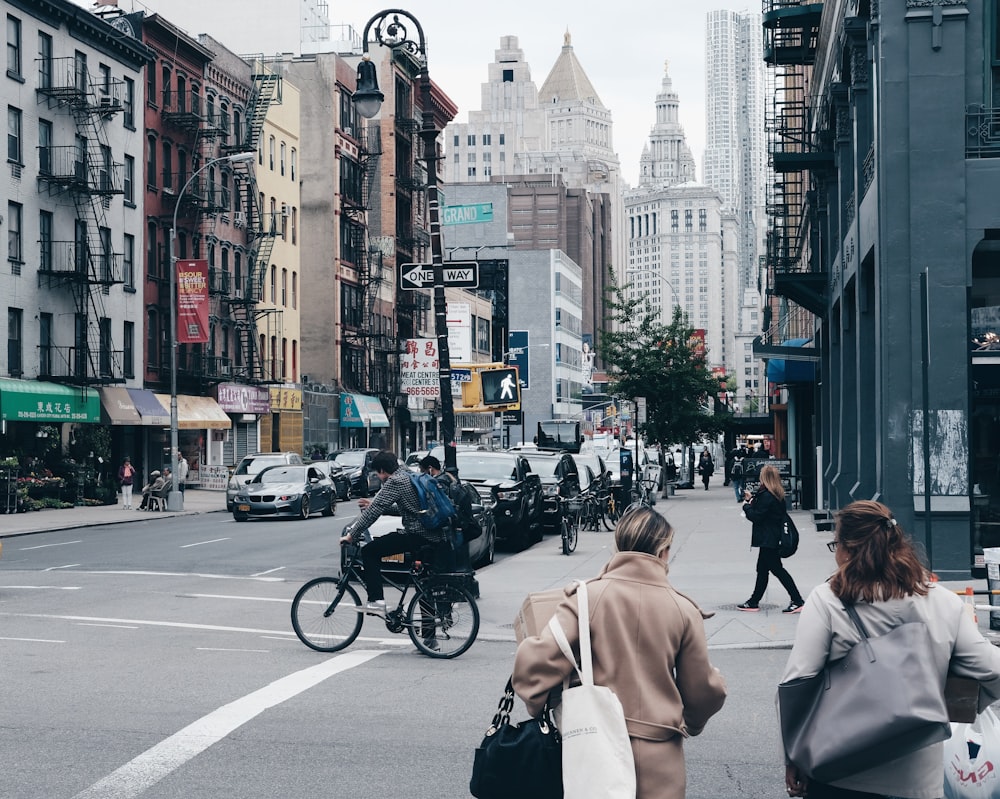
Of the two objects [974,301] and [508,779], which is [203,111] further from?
[508,779]

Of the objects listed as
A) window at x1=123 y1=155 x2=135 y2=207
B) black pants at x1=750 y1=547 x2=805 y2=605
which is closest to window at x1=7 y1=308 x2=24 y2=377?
window at x1=123 y1=155 x2=135 y2=207

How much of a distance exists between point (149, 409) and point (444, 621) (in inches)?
1596

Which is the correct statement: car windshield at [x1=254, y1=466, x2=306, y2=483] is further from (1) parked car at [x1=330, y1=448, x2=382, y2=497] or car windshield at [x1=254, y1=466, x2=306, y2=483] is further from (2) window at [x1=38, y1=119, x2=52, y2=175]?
(2) window at [x1=38, y1=119, x2=52, y2=175]

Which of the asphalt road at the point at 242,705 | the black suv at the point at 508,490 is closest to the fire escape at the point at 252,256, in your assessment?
the black suv at the point at 508,490

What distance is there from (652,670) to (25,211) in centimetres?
4347

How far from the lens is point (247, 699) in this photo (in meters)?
10.1

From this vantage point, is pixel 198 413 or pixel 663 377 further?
pixel 198 413

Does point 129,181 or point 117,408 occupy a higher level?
point 129,181

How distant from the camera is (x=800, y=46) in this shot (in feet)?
122

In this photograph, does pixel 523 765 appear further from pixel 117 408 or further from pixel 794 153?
pixel 117 408

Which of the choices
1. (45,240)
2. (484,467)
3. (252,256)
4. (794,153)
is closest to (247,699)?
(484,467)

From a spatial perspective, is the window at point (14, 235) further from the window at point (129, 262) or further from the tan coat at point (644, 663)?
the tan coat at point (644, 663)

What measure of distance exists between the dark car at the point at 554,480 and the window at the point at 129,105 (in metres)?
26.1

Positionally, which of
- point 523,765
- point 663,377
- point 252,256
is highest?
point 252,256
